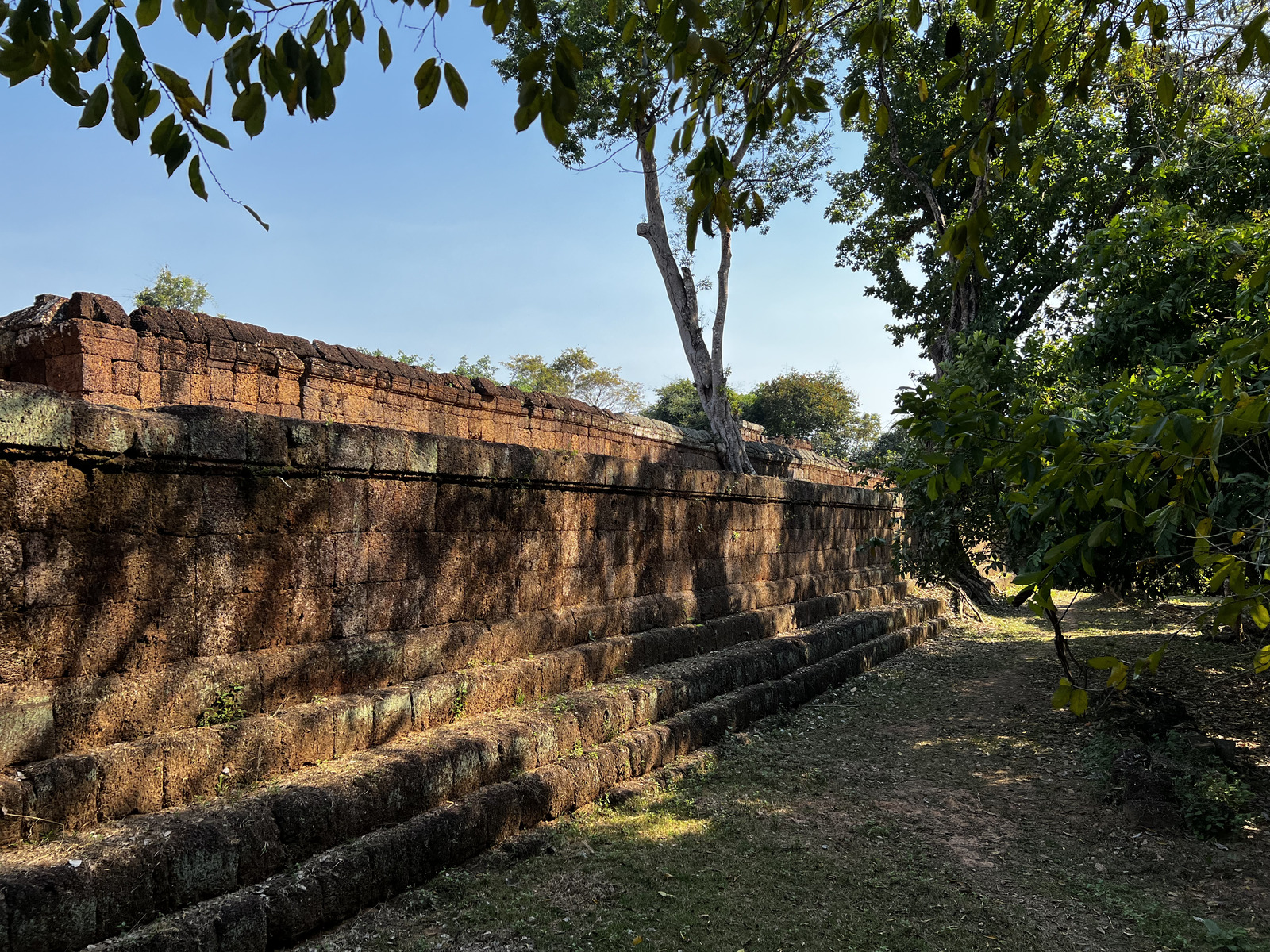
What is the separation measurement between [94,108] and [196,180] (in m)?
0.24

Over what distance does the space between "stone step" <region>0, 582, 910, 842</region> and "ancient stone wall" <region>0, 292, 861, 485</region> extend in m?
1.70

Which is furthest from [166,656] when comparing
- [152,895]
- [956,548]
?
[956,548]

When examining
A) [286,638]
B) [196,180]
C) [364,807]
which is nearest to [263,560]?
[286,638]

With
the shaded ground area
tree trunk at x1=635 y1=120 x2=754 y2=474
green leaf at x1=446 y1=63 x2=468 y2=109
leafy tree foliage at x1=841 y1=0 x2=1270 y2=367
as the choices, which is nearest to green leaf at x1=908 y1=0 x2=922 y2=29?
leafy tree foliage at x1=841 y1=0 x2=1270 y2=367

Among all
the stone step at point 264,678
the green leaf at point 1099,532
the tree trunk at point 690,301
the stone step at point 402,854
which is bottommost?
the stone step at point 402,854

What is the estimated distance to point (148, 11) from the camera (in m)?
1.89

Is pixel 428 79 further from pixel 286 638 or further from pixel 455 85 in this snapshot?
pixel 286 638

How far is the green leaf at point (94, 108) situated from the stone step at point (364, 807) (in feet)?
6.63

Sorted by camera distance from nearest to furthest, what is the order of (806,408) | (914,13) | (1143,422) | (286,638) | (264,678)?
(1143,422), (914,13), (264,678), (286,638), (806,408)

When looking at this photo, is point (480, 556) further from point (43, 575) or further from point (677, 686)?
point (43, 575)

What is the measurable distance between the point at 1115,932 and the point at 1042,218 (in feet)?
44.3

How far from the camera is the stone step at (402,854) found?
8.83 ft

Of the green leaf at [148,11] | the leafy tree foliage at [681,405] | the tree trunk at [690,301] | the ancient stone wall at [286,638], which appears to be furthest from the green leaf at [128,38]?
the leafy tree foliage at [681,405]

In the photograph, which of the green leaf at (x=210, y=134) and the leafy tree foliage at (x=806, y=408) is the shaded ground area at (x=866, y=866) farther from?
the leafy tree foliage at (x=806, y=408)
